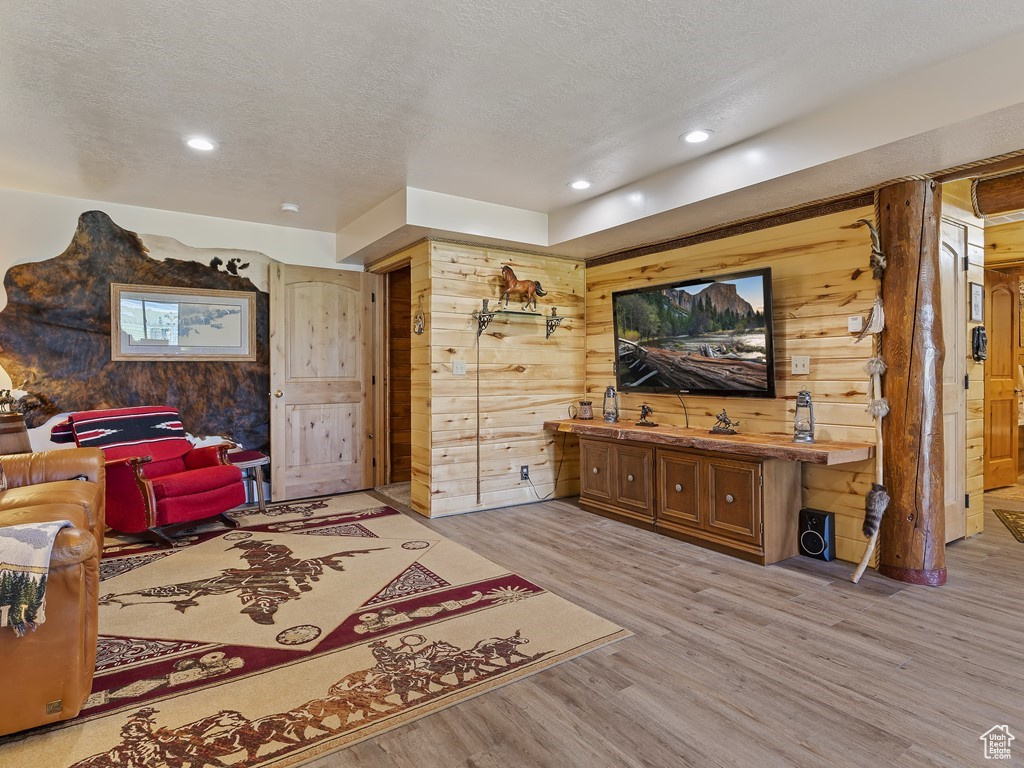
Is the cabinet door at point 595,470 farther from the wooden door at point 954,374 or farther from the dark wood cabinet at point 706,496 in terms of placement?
the wooden door at point 954,374

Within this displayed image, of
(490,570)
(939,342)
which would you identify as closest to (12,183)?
(490,570)

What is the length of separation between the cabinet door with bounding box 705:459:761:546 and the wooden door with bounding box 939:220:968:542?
52.8 inches

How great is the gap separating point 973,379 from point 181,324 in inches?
241

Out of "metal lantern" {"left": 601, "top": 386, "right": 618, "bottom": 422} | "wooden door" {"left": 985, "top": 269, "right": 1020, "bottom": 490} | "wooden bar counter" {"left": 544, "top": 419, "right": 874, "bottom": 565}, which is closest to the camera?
"wooden bar counter" {"left": 544, "top": 419, "right": 874, "bottom": 565}

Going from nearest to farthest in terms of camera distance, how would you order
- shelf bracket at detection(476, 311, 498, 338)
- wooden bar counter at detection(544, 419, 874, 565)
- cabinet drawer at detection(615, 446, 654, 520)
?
wooden bar counter at detection(544, 419, 874, 565) < cabinet drawer at detection(615, 446, 654, 520) < shelf bracket at detection(476, 311, 498, 338)

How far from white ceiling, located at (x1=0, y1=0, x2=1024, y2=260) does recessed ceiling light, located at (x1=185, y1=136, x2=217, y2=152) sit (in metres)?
0.06

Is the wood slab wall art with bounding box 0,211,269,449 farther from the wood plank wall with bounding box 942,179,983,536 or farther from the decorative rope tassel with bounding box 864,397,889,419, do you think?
the wood plank wall with bounding box 942,179,983,536

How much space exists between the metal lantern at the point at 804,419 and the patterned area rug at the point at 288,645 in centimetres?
173

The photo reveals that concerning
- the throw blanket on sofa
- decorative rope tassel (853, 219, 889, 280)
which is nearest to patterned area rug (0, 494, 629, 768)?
the throw blanket on sofa

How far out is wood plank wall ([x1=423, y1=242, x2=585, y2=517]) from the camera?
175 inches

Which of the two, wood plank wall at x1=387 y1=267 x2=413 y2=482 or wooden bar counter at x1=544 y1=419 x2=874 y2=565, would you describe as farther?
wood plank wall at x1=387 y1=267 x2=413 y2=482

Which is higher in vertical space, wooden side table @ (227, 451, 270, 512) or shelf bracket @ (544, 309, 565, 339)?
shelf bracket @ (544, 309, 565, 339)

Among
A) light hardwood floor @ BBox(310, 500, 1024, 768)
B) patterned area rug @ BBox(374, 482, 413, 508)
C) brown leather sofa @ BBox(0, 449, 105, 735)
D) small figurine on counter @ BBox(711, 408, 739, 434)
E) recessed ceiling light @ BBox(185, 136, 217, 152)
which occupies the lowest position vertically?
light hardwood floor @ BBox(310, 500, 1024, 768)

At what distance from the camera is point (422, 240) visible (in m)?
4.50
